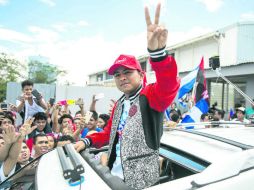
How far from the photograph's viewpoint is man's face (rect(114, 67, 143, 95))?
1.91 meters

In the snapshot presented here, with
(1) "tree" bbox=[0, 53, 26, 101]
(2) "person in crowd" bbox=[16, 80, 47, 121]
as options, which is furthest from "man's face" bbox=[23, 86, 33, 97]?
(1) "tree" bbox=[0, 53, 26, 101]

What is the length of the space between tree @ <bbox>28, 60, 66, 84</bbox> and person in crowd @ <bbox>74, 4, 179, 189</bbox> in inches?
1627

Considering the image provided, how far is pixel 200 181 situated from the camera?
1.06 metres


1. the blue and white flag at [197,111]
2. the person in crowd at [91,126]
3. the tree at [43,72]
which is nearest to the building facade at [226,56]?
the blue and white flag at [197,111]

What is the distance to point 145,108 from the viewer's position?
5.65 ft

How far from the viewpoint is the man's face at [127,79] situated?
6.28 feet

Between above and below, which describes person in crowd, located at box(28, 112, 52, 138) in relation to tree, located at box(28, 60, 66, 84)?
below

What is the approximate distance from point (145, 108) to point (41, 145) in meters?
2.31

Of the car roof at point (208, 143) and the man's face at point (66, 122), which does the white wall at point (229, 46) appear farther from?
the car roof at point (208, 143)

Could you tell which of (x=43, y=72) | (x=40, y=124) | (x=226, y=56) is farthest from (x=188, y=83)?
(x=43, y=72)

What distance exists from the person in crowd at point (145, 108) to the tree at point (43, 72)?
41328 millimetres

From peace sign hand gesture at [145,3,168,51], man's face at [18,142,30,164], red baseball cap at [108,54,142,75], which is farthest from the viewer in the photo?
man's face at [18,142,30,164]

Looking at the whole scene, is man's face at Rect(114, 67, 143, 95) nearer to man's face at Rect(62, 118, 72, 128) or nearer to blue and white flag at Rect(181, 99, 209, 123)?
blue and white flag at Rect(181, 99, 209, 123)

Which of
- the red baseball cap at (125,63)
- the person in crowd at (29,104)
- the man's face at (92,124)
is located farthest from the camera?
the man's face at (92,124)
